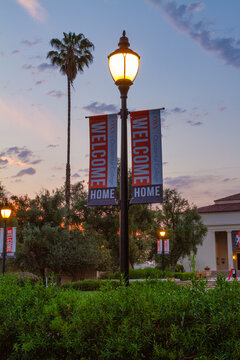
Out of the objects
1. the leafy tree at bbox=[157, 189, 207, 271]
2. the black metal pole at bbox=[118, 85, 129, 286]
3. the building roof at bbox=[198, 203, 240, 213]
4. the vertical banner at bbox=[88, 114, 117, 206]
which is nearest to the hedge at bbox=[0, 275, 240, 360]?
the black metal pole at bbox=[118, 85, 129, 286]

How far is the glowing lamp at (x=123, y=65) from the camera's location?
25.3 ft

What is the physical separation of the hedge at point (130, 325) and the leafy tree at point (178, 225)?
1714 inches

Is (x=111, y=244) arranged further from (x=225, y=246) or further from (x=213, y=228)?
(x=225, y=246)

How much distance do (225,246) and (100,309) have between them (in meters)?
71.3

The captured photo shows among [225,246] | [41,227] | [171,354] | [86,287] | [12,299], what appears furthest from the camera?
[225,246]

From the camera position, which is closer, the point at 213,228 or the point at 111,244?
the point at 111,244

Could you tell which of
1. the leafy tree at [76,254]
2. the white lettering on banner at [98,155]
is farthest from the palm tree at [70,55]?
the white lettering on banner at [98,155]

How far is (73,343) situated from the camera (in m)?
3.90

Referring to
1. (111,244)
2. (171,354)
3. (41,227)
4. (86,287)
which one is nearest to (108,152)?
(171,354)

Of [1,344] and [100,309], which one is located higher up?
[100,309]

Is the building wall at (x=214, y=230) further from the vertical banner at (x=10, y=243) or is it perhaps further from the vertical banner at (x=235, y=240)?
the vertical banner at (x=10, y=243)

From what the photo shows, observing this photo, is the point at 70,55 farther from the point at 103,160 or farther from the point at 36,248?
the point at 103,160

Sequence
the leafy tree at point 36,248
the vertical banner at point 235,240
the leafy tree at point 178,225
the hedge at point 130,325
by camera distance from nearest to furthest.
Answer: the hedge at point 130,325 → the leafy tree at point 36,248 → the leafy tree at point 178,225 → the vertical banner at point 235,240

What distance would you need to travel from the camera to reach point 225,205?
69750mm
